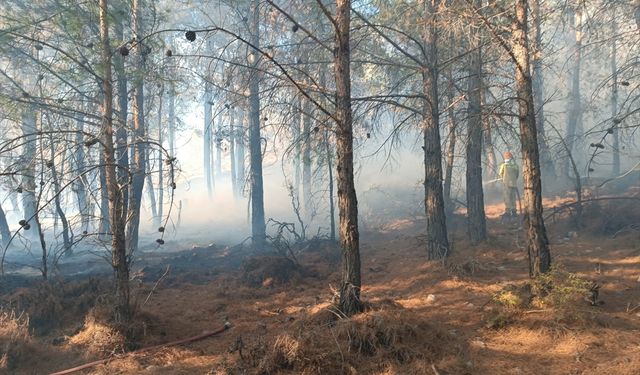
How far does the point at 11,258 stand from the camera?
635 inches

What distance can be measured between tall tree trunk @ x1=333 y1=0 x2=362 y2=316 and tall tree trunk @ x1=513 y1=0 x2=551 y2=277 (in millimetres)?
2512

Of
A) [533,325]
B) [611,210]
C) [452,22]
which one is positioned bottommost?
[533,325]

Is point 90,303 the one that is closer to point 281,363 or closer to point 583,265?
point 281,363

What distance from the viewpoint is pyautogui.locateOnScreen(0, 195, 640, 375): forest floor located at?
4.32m

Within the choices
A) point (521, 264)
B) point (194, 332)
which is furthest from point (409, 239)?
point (194, 332)

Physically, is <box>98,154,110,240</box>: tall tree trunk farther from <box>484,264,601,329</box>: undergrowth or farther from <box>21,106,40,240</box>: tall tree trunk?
<box>484,264,601,329</box>: undergrowth

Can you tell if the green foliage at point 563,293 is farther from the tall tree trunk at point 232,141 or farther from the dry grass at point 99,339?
the tall tree trunk at point 232,141

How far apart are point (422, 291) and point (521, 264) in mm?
2364

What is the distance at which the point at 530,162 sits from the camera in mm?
5770

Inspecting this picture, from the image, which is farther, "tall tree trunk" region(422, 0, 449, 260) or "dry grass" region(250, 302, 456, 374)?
"tall tree trunk" region(422, 0, 449, 260)

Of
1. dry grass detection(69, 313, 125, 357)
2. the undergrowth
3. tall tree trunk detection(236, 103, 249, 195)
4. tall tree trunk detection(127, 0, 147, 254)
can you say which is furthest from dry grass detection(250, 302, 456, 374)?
tall tree trunk detection(236, 103, 249, 195)

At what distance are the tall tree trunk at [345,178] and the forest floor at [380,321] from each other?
270 mm

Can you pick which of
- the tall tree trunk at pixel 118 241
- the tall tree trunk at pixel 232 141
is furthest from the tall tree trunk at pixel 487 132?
the tall tree trunk at pixel 232 141

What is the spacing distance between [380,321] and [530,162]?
316cm
